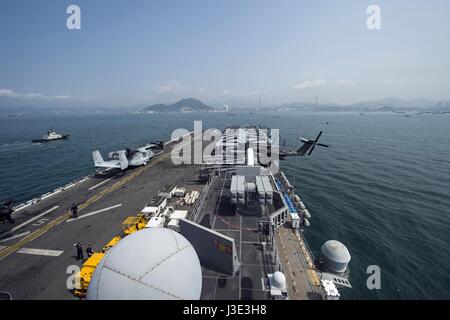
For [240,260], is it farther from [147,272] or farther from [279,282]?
[147,272]

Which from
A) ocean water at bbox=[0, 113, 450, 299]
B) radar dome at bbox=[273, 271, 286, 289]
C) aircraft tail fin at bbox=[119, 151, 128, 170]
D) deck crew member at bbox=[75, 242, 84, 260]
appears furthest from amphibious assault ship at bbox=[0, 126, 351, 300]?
aircraft tail fin at bbox=[119, 151, 128, 170]

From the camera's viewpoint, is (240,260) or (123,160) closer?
(240,260)

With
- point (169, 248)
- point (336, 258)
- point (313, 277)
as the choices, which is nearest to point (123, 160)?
point (169, 248)

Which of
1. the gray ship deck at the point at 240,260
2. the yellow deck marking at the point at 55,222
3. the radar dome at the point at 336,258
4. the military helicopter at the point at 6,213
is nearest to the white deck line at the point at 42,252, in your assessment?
the yellow deck marking at the point at 55,222

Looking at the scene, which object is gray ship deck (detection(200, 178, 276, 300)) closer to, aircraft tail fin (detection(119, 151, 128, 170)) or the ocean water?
the ocean water

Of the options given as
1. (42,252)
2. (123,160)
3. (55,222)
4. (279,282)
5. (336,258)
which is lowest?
(42,252)

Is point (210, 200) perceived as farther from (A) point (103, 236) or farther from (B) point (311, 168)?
(B) point (311, 168)
